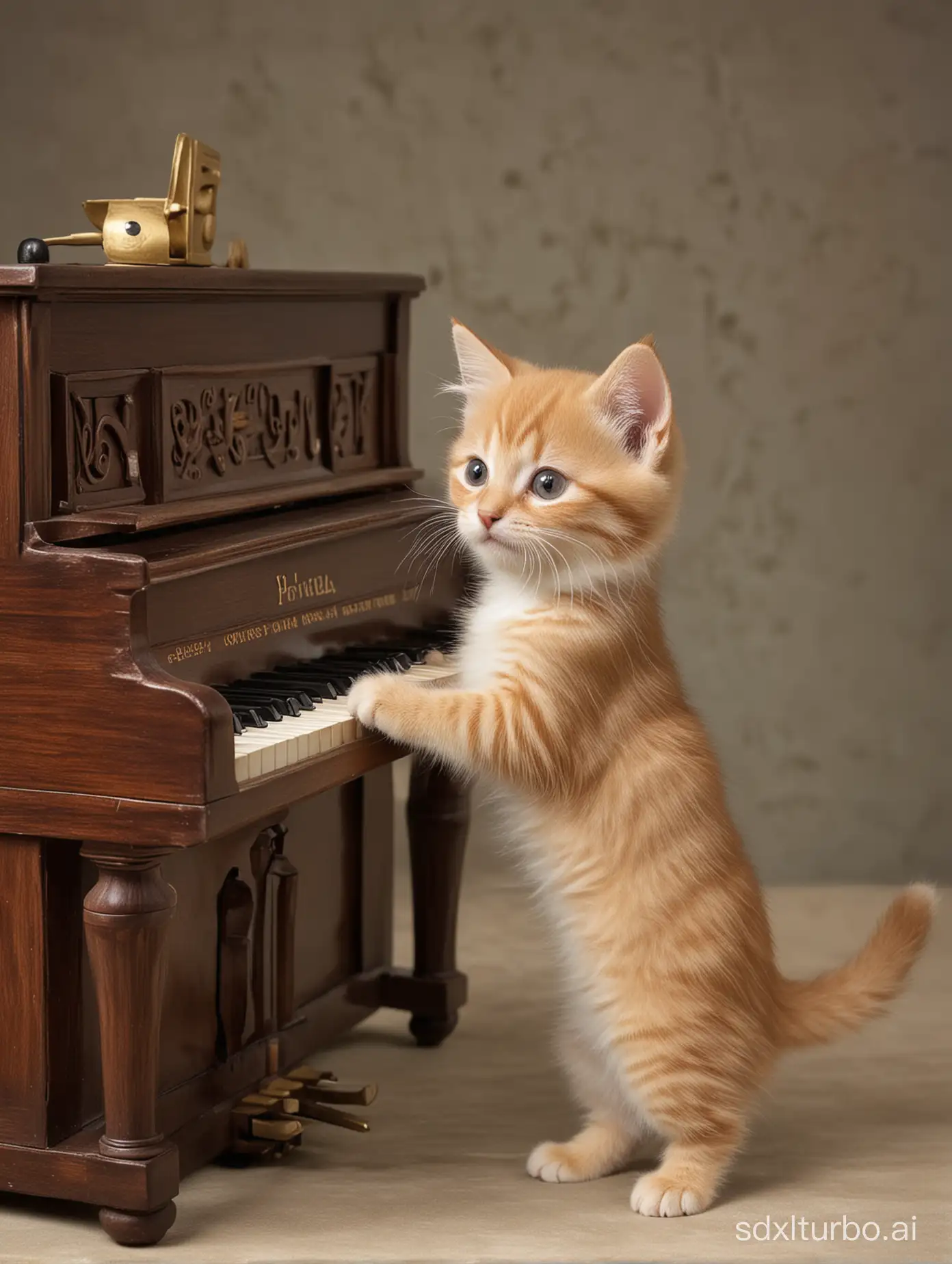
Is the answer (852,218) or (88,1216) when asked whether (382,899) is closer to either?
(88,1216)

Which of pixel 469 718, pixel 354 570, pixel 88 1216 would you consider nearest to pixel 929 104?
pixel 354 570

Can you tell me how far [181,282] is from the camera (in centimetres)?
287

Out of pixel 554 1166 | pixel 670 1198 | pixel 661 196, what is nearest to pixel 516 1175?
pixel 554 1166

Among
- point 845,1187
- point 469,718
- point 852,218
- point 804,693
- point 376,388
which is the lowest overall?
point 845,1187

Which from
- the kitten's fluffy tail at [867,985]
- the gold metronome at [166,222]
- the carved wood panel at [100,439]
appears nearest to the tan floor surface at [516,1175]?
the kitten's fluffy tail at [867,985]

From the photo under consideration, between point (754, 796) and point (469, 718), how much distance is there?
231 centimetres

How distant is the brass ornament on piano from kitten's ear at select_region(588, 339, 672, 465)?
3.75 feet

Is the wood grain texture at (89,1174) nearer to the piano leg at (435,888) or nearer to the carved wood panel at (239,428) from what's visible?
the carved wood panel at (239,428)

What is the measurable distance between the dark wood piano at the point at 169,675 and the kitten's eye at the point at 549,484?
42cm

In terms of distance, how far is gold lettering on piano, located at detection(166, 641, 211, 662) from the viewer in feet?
8.78

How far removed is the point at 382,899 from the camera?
12.7ft

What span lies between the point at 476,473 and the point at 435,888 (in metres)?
1.20

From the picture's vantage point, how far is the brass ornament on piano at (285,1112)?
309cm

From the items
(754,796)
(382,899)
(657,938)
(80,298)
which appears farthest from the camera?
(754,796)
